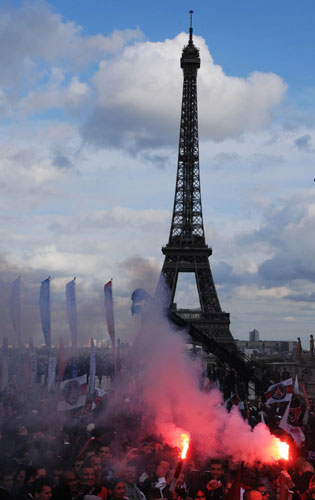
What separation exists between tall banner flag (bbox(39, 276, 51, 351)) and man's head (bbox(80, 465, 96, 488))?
542 inches

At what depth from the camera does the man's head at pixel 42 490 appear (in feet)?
27.1

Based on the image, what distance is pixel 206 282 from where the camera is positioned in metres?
77.8

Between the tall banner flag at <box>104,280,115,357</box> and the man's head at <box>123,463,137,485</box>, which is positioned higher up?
the tall banner flag at <box>104,280,115,357</box>

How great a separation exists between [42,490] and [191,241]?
72.3 m

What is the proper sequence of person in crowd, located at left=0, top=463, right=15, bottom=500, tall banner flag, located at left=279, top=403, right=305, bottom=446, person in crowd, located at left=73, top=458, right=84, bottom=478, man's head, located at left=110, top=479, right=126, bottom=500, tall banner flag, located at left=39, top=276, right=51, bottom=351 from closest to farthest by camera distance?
man's head, located at left=110, top=479, right=126, bottom=500
person in crowd, located at left=0, top=463, right=15, bottom=500
person in crowd, located at left=73, top=458, right=84, bottom=478
tall banner flag, located at left=279, top=403, right=305, bottom=446
tall banner flag, located at left=39, top=276, right=51, bottom=351

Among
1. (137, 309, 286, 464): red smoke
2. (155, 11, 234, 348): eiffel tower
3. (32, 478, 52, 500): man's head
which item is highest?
(155, 11, 234, 348): eiffel tower

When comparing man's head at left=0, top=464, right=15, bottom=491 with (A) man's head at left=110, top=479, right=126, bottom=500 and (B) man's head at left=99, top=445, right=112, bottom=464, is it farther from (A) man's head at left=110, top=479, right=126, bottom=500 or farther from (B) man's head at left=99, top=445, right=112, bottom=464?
(B) man's head at left=99, top=445, right=112, bottom=464

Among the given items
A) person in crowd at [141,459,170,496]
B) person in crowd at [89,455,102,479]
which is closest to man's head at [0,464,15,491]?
person in crowd at [89,455,102,479]

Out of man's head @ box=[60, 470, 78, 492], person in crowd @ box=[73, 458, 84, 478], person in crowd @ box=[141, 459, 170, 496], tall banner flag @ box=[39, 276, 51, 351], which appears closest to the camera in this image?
man's head @ box=[60, 470, 78, 492]

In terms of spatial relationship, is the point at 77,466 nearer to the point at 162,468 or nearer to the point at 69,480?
the point at 162,468

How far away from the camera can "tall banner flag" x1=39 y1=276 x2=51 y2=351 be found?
77.3ft

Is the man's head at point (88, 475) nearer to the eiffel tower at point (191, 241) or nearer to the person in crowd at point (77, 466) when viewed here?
the person in crowd at point (77, 466)

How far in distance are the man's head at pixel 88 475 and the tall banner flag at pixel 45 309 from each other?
45.2 ft

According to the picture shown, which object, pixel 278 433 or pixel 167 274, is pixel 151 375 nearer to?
pixel 278 433
